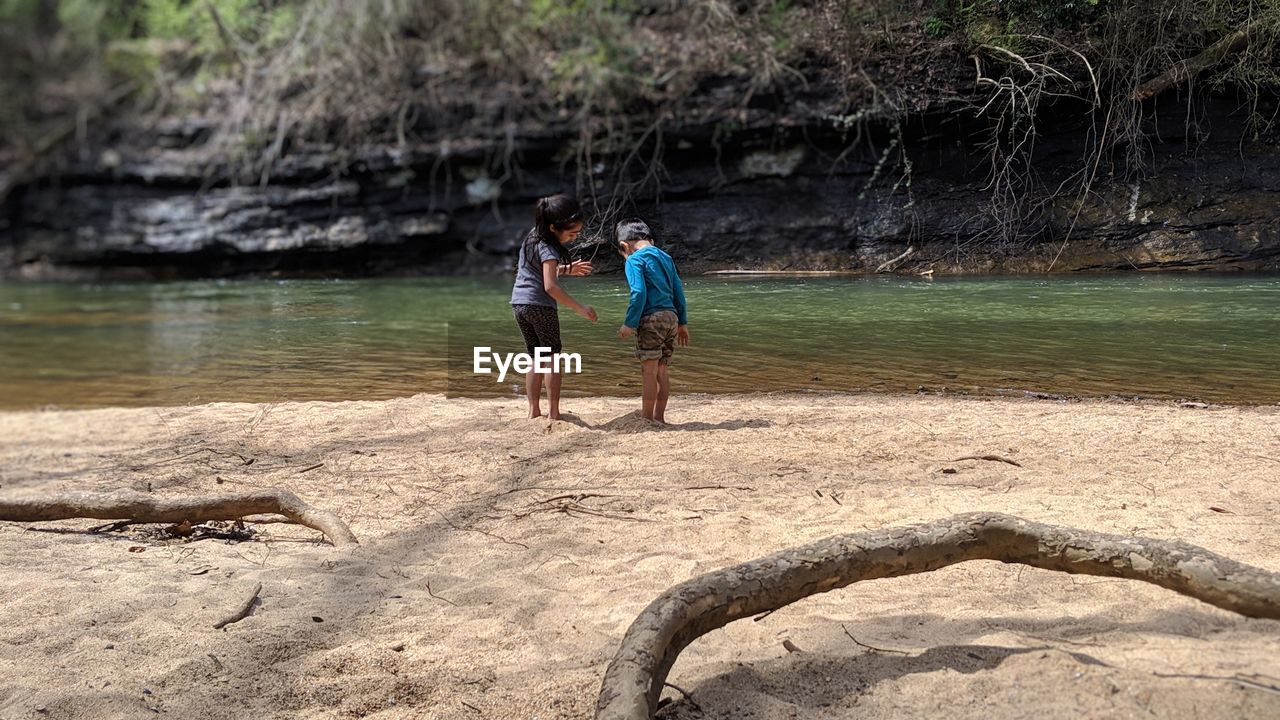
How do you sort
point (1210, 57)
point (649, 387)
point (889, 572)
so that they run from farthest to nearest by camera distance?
point (649, 387)
point (1210, 57)
point (889, 572)

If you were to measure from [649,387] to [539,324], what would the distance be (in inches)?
26.5

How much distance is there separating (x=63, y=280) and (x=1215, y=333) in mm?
16665

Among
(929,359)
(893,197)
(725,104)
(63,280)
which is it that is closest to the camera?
(893,197)

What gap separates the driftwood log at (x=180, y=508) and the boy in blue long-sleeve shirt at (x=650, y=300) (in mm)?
1723

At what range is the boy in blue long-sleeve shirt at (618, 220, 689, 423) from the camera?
4.48m

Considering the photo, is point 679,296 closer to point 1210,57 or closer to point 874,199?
point 874,199

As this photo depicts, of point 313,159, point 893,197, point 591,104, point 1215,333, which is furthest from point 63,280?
point 1215,333

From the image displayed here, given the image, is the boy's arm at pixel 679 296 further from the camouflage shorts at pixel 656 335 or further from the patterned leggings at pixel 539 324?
the patterned leggings at pixel 539 324

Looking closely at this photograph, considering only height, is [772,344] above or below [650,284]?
below

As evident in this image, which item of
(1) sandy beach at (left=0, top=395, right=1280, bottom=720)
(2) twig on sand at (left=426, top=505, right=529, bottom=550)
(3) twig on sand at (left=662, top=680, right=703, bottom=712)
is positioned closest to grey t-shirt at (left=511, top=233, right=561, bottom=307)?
(1) sandy beach at (left=0, top=395, right=1280, bottom=720)

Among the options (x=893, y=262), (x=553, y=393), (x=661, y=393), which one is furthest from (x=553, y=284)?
(x=893, y=262)

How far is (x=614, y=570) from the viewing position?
3016mm

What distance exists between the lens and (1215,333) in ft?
18.5

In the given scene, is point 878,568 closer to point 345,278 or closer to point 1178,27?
point 1178,27
